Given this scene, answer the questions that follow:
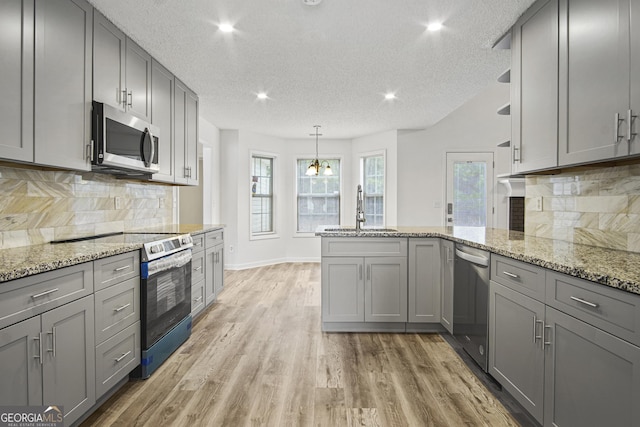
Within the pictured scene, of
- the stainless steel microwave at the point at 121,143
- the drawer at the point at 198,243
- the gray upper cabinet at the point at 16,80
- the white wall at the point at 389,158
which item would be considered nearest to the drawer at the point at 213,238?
the drawer at the point at 198,243

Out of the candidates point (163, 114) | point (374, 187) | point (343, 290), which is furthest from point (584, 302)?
point (374, 187)

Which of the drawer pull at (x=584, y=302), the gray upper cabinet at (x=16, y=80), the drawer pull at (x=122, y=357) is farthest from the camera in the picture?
the drawer pull at (x=122, y=357)

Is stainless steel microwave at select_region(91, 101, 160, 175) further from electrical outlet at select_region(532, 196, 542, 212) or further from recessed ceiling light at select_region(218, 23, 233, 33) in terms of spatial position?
electrical outlet at select_region(532, 196, 542, 212)

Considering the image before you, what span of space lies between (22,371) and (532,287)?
2.30 meters

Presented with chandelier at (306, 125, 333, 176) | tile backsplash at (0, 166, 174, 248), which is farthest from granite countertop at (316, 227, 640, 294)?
chandelier at (306, 125, 333, 176)

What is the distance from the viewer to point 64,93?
2.11 m

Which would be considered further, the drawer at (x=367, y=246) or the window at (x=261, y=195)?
the window at (x=261, y=195)

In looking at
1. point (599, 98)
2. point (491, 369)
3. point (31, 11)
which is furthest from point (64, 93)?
point (491, 369)

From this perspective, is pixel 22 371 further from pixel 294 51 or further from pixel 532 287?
pixel 294 51

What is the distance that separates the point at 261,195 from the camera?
6.79m

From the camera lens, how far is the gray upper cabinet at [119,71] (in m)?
2.44

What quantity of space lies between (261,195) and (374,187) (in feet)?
7.06

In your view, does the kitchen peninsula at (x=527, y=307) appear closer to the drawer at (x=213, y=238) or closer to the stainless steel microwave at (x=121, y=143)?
the drawer at (x=213, y=238)

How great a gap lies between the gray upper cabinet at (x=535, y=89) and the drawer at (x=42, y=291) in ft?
8.85
